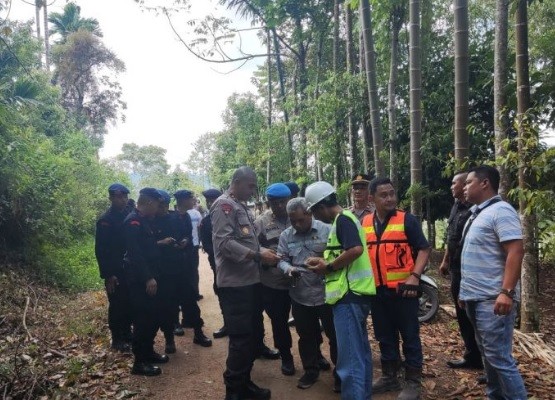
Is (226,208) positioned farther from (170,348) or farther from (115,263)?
(170,348)

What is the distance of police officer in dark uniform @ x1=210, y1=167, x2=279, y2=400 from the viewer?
147 inches

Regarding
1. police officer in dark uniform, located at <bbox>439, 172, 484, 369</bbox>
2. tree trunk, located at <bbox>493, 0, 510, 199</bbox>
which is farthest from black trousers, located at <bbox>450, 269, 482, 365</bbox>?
tree trunk, located at <bbox>493, 0, 510, 199</bbox>

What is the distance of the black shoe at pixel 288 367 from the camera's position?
14.5 ft

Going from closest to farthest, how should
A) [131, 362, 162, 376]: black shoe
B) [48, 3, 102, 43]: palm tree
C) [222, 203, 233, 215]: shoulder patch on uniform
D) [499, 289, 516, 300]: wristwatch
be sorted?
[499, 289, 516, 300]: wristwatch, [222, 203, 233, 215]: shoulder patch on uniform, [131, 362, 162, 376]: black shoe, [48, 3, 102, 43]: palm tree

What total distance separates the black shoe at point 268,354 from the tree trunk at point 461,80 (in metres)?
3.08

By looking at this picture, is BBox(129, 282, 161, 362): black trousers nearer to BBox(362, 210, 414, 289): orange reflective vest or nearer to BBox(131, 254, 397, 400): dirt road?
BBox(131, 254, 397, 400): dirt road

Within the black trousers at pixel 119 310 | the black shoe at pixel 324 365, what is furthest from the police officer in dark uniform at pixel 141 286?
the black shoe at pixel 324 365

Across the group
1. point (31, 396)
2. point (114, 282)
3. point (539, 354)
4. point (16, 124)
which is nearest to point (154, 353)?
point (114, 282)

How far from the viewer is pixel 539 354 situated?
14.8ft

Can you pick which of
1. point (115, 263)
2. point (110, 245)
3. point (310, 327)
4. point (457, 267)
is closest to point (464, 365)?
point (457, 267)

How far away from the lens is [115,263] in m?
5.27

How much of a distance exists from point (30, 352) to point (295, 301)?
333cm

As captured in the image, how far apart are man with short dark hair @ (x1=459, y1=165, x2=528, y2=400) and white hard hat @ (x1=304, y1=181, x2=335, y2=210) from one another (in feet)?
3.48

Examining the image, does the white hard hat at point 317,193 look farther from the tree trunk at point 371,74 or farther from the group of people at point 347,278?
the tree trunk at point 371,74
